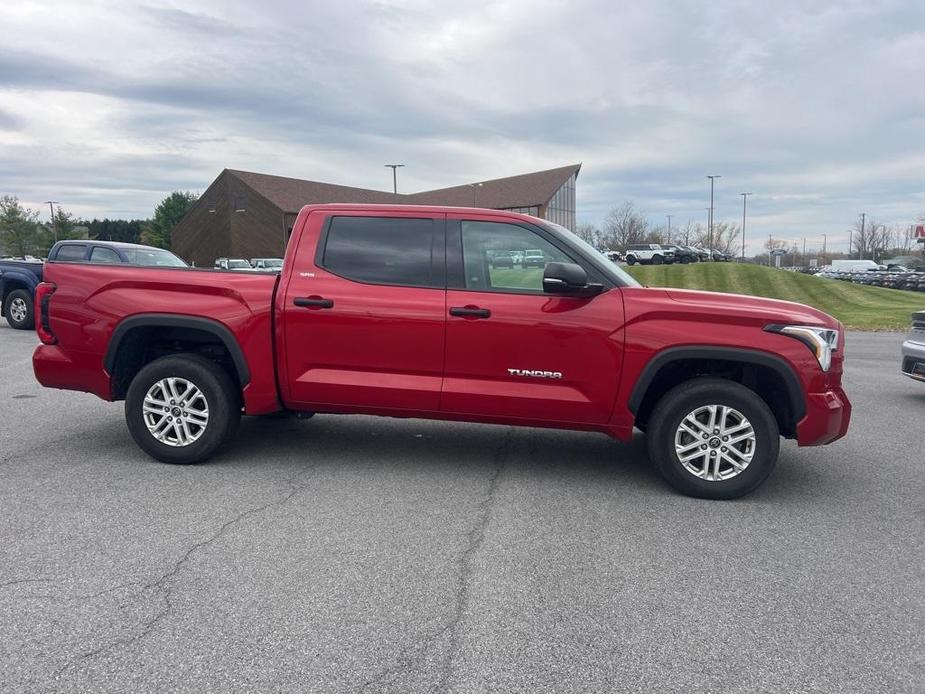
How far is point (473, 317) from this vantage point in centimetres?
505

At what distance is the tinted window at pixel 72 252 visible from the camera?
14641 mm

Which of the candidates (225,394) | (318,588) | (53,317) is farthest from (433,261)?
(53,317)

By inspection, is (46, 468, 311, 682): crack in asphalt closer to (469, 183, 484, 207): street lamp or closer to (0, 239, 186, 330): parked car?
(0, 239, 186, 330): parked car

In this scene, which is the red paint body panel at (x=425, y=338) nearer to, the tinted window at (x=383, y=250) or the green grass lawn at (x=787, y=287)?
the tinted window at (x=383, y=250)

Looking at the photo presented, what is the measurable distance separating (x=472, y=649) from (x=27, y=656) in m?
1.73

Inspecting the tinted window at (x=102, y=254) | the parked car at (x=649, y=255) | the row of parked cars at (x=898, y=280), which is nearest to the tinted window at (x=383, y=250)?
the tinted window at (x=102, y=254)

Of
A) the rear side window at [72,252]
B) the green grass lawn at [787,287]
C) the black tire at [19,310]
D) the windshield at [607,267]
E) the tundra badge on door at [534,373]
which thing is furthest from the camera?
the green grass lawn at [787,287]

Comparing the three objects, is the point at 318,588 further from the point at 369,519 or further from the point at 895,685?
the point at 895,685

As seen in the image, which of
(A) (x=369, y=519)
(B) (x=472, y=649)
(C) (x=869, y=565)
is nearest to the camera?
(B) (x=472, y=649)

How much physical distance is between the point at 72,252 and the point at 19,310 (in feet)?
7.05

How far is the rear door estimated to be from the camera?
203 inches

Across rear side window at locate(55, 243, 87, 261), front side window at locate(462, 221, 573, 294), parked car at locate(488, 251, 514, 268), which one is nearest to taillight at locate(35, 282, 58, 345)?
front side window at locate(462, 221, 573, 294)

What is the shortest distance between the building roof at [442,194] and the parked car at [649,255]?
83.7 feet

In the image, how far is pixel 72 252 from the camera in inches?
585
